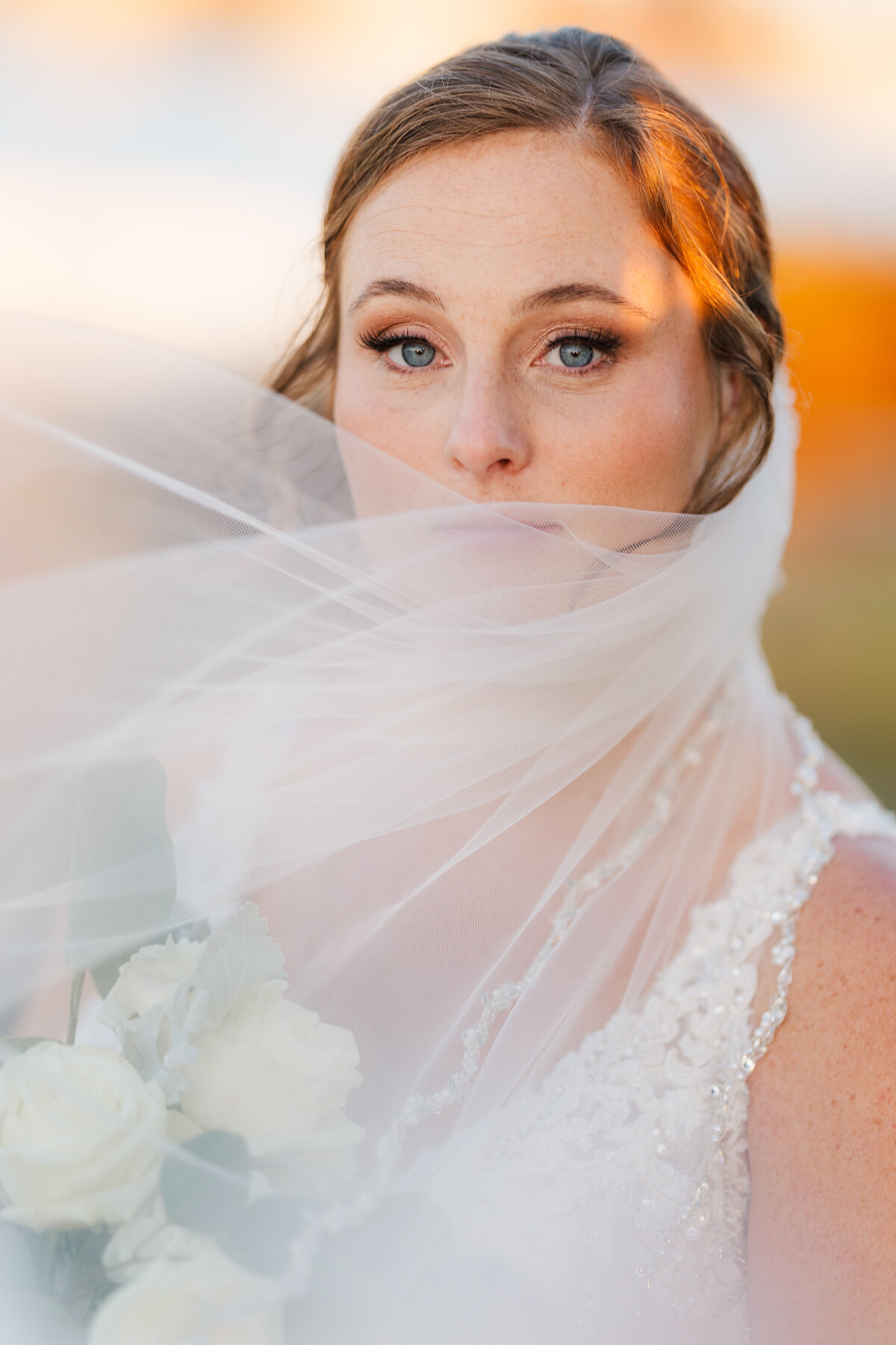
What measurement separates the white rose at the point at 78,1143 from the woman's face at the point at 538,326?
0.99 metres

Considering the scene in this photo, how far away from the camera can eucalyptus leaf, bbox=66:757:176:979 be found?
104cm

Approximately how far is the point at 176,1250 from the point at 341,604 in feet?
2.64

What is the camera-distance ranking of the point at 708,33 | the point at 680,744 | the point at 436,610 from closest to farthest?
the point at 436,610 → the point at 680,744 → the point at 708,33

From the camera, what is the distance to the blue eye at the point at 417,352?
164 cm

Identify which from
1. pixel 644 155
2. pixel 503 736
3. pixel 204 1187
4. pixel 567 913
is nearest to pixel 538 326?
pixel 644 155

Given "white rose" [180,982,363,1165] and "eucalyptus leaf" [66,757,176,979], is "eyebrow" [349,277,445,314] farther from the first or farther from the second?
"white rose" [180,982,363,1165]

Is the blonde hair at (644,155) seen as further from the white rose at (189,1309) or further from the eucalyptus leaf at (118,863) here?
the white rose at (189,1309)

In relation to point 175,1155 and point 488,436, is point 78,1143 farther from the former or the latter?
point 488,436

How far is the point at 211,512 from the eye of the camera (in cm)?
137

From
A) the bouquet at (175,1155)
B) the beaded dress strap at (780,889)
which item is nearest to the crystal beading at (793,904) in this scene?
the beaded dress strap at (780,889)

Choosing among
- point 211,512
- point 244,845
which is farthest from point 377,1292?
point 211,512

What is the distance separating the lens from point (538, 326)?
152 centimetres

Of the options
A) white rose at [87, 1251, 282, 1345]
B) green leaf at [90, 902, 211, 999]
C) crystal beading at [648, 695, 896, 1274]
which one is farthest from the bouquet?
crystal beading at [648, 695, 896, 1274]

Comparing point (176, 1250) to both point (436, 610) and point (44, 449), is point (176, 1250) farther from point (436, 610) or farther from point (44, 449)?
point (44, 449)
